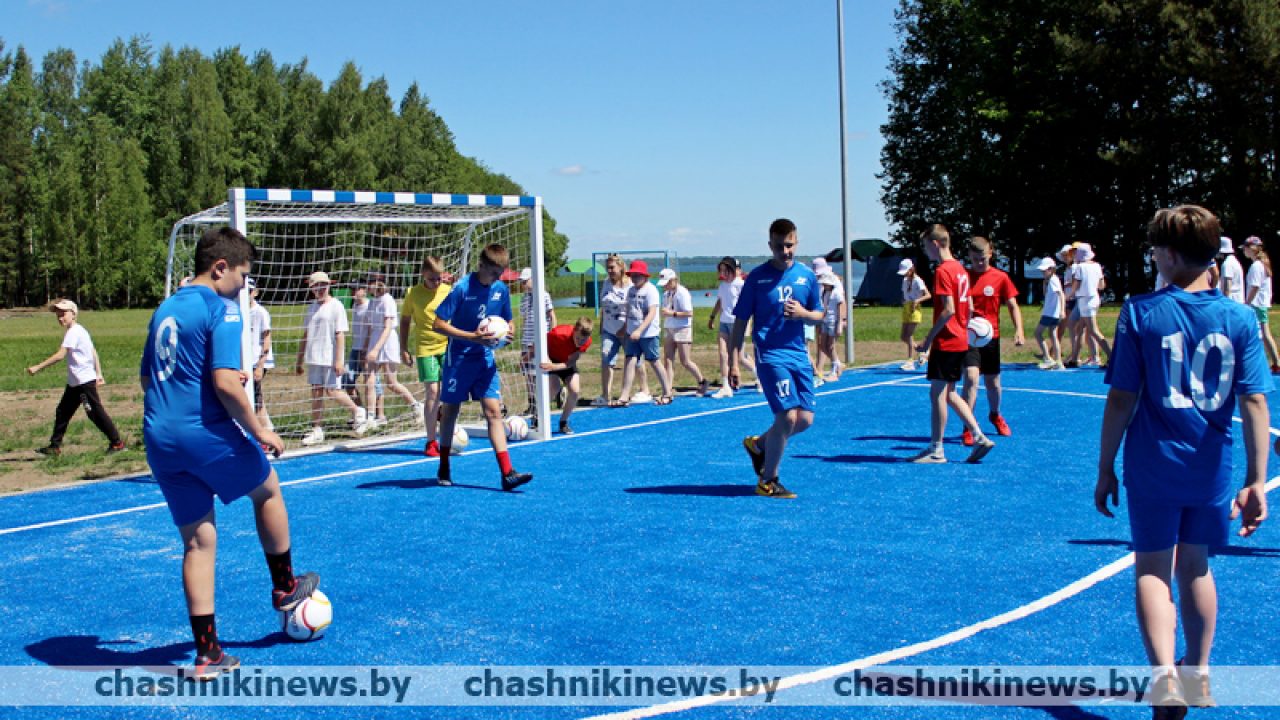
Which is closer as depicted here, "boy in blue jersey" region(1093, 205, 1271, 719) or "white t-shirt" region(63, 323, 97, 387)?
"boy in blue jersey" region(1093, 205, 1271, 719)

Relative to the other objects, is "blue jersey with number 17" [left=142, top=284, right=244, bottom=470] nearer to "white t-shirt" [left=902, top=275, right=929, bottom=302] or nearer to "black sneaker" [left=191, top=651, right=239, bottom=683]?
"black sneaker" [left=191, top=651, right=239, bottom=683]

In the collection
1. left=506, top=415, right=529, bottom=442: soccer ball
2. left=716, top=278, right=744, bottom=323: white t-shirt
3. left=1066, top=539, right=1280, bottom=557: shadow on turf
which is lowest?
left=1066, top=539, right=1280, bottom=557: shadow on turf

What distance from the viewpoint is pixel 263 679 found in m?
4.95

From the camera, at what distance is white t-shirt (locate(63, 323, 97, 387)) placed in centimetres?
1182

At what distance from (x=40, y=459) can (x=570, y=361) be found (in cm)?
590

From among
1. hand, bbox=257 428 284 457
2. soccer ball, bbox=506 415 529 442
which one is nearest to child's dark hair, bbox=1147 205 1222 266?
hand, bbox=257 428 284 457

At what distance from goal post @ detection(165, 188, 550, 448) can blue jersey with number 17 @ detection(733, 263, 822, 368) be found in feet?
13.4

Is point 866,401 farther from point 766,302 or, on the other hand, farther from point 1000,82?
point 1000,82

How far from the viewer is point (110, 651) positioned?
542 cm

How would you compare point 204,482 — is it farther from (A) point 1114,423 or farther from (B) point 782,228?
(B) point 782,228

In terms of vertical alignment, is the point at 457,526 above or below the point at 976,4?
below

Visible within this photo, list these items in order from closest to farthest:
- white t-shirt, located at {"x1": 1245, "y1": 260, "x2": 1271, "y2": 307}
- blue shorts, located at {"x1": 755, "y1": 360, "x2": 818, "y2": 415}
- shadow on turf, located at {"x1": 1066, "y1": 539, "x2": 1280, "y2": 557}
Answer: shadow on turf, located at {"x1": 1066, "y1": 539, "x2": 1280, "y2": 557}
blue shorts, located at {"x1": 755, "y1": 360, "x2": 818, "y2": 415}
white t-shirt, located at {"x1": 1245, "y1": 260, "x2": 1271, "y2": 307}

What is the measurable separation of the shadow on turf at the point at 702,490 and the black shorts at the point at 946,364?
2.06 metres

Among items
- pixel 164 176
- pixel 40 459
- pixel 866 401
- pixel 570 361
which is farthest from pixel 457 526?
pixel 164 176
